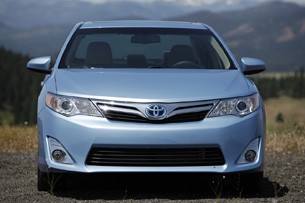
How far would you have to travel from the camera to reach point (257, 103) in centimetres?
605

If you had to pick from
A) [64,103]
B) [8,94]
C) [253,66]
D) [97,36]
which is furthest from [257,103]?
[8,94]

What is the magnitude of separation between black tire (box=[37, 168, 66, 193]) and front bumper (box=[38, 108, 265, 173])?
0.15 metres

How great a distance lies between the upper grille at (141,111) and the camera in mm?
5672

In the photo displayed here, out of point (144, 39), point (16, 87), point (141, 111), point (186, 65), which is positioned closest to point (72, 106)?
point (141, 111)

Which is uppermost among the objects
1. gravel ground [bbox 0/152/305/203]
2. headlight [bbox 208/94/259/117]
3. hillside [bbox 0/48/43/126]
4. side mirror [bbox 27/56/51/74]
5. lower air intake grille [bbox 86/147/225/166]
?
headlight [bbox 208/94/259/117]

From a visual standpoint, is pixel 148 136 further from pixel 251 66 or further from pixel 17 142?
pixel 17 142

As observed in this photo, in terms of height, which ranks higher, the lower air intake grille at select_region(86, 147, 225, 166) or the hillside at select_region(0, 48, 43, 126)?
the lower air intake grille at select_region(86, 147, 225, 166)

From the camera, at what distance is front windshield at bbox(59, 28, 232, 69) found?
699 cm

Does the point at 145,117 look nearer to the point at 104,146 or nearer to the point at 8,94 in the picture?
the point at 104,146

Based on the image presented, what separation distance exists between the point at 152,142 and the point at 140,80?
0.65 m

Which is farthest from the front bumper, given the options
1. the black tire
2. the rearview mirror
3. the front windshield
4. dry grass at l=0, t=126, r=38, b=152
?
dry grass at l=0, t=126, r=38, b=152

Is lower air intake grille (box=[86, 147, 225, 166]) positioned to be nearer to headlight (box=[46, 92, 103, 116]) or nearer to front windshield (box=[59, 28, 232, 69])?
headlight (box=[46, 92, 103, 116])

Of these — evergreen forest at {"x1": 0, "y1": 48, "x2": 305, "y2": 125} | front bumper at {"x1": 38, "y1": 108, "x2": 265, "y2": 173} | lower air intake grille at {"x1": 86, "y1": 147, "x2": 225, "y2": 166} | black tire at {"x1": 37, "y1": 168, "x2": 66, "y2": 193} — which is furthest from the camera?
evergreen forest at {"x1": 0, "y1": 48, "x2": 305, "y2": 125}

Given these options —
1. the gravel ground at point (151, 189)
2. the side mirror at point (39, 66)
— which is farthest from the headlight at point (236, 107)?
the side mirror at point (39, 66)
